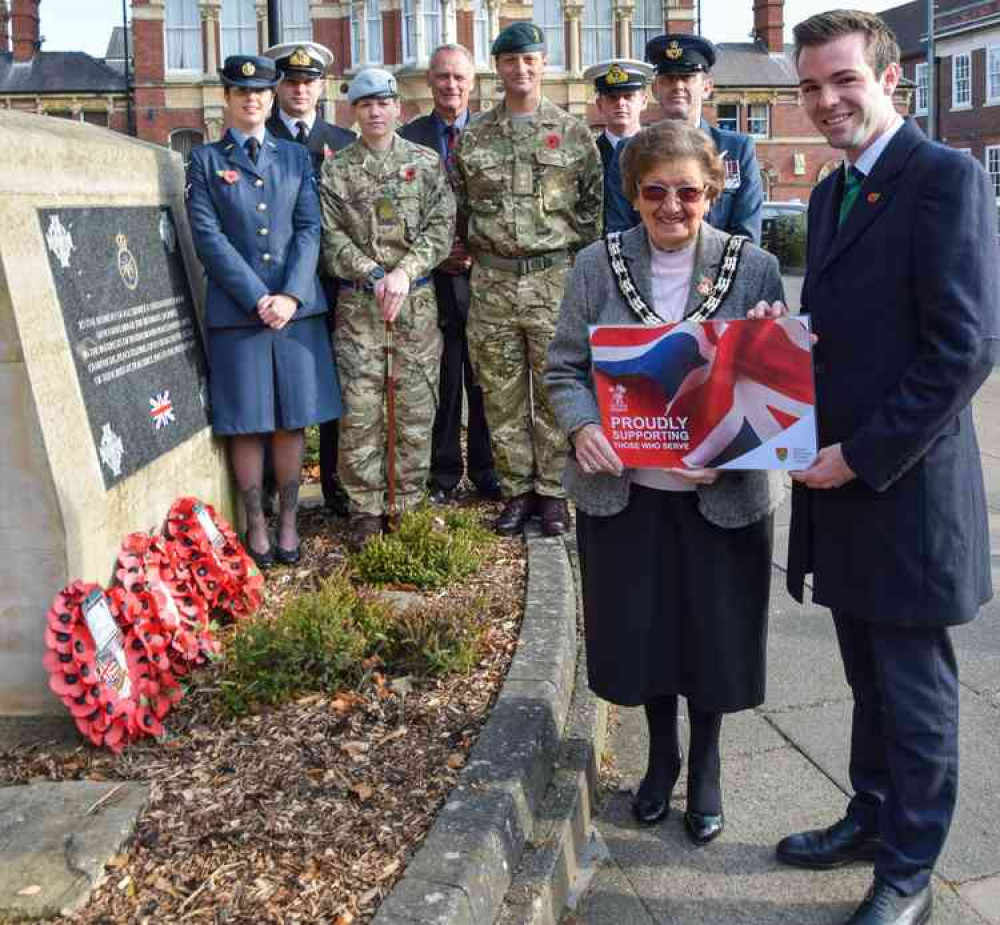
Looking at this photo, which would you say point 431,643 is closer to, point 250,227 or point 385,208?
point 250,227

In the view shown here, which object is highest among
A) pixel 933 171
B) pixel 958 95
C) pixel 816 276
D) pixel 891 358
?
pixel 958 95

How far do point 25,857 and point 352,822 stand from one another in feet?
2.64

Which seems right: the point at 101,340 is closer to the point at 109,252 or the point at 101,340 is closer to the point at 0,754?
the point at 109,252

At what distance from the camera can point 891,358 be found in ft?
9.37

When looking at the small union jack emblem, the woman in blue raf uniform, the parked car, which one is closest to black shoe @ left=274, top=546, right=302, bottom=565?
the woman in blue raf uniform

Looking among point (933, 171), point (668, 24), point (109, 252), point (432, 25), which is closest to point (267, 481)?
point (109, 252)

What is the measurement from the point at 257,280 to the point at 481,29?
36235mm

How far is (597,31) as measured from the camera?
135ft

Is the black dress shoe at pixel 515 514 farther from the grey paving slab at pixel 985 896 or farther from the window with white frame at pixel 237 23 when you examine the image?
the window with white frame at pixel 237 23

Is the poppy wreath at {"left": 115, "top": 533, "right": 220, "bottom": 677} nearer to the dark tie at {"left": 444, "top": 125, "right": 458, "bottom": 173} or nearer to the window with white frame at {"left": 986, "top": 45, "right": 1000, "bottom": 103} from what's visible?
the dark tie at {"left": 444, "top": 125, "right": 458, "bottom": 173}

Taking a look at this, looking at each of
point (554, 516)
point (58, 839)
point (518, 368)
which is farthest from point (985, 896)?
point (518, 368)

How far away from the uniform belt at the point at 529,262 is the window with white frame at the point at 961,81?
155ft

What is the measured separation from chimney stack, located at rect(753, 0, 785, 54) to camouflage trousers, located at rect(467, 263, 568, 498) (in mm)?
46389

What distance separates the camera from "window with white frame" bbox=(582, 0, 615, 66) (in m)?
40.8
